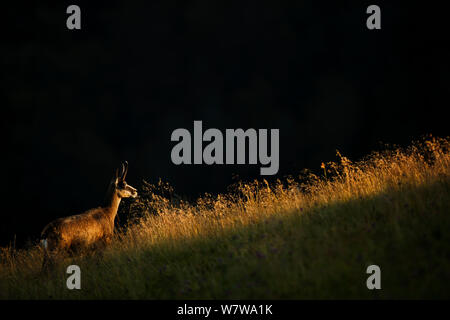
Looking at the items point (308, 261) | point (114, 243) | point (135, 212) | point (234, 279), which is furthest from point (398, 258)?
point (135, 212)

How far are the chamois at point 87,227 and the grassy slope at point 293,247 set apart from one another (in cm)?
45

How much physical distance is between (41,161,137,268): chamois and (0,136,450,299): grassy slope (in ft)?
1.47

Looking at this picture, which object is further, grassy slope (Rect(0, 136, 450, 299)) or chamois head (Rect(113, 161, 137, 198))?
chamois head (Rect(113, 161, 137, 198))

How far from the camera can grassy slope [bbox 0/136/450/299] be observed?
4770mm

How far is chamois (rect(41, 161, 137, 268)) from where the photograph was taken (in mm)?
8367

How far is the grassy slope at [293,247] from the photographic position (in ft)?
15.6

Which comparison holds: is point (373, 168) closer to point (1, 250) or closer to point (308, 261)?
point (308, 261)

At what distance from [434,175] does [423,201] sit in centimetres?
161

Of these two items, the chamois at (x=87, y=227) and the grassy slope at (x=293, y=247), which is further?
the chamois at (x=87, y=227)

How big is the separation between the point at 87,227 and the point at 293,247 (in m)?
6.08

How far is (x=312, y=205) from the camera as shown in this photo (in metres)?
7.70

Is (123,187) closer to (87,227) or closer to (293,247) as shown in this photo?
(87,227)

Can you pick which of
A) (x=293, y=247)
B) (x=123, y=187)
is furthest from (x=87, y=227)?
(x=293, y=247)

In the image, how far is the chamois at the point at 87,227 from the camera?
837 centimetres
